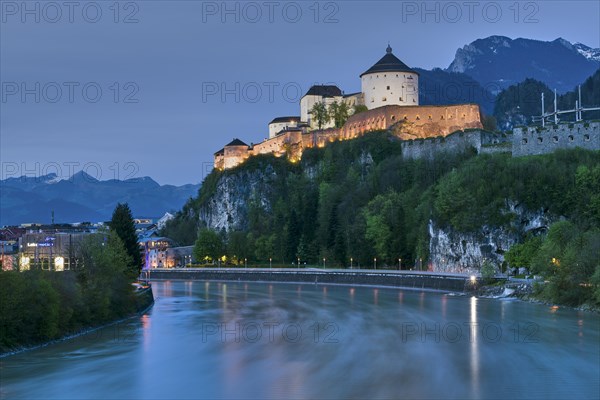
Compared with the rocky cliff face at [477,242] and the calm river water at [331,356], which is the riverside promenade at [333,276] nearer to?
the rocky cliff face at [477,242]

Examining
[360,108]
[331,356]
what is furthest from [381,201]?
[331,356]

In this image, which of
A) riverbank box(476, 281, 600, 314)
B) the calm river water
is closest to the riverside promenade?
riverbank box(476, 281, 600, 314)

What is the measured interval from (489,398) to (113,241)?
3304 cm

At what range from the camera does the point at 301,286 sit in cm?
8244

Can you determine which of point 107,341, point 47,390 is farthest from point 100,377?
point 107,341

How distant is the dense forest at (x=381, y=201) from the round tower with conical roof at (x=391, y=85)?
22.9ft

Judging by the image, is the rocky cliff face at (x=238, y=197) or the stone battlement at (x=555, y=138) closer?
the stone battlement at (x=555, y=138)

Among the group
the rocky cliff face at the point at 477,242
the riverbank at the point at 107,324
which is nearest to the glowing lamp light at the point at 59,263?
the riverbank at the point at 107,324

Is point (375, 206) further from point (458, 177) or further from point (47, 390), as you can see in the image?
point (47, 390)

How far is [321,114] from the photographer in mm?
106938

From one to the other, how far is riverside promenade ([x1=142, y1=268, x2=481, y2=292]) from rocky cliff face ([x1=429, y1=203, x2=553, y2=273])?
1705 mm

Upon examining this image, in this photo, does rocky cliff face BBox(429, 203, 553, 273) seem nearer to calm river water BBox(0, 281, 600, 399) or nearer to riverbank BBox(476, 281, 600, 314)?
riverbank BBox(476, 281, 600, 314)

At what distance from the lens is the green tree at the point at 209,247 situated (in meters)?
105

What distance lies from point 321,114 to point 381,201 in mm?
27003
